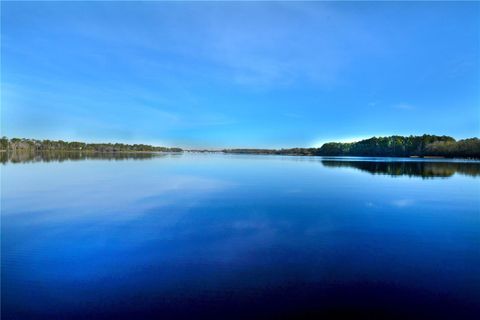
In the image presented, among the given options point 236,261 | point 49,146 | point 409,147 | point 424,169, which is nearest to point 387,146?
point 409,147

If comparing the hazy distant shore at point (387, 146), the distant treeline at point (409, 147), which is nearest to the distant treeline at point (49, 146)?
the hazy distant shore at point (387, 146)

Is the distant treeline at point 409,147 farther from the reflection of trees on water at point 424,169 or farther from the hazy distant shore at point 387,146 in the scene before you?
the reflection of trees on water at point 424,169

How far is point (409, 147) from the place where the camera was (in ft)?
353

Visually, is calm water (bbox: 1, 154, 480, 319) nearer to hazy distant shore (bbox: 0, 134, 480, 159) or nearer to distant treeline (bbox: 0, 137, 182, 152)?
hazy distant shore (bbox: 0, 134, 480, 159)

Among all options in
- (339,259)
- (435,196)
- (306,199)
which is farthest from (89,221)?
(435,196)

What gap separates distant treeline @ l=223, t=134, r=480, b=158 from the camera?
8312cm

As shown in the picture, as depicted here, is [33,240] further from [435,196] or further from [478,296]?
[435,196]

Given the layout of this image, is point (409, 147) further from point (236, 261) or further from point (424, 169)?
point (236, 261)

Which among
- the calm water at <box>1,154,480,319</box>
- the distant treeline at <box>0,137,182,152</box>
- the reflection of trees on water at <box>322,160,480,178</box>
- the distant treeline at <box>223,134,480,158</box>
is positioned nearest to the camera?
the calm water at <box>1,154,480,319</box>

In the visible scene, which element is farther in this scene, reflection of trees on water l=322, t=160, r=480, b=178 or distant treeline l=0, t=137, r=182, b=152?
distant treeline l=0, t=137, r=182, b=152

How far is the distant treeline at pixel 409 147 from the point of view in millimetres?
83125

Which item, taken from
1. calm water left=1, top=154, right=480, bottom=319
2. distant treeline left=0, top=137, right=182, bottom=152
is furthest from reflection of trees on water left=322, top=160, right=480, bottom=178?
distant treeline left=0, top=137, right=182, bottom=152

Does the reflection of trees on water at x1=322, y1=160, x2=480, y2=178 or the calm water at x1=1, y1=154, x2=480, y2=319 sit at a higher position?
the reflection of trees on water at x1=322, y1=160, x2=480, y2=178

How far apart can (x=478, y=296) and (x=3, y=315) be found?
7.21 metres
